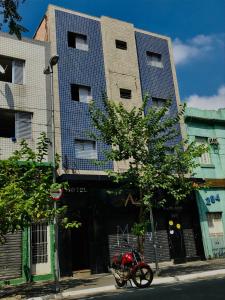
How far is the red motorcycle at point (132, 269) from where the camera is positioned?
36.0ft

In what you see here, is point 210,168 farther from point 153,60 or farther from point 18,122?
point 18,122

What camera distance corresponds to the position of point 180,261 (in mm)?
19875

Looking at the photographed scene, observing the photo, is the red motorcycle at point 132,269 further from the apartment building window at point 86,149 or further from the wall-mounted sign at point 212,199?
the wall-mounted sign at point 212,199

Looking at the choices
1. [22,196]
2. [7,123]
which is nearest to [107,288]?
[22,196]

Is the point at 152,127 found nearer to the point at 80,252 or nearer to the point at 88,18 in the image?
the point at 80,252

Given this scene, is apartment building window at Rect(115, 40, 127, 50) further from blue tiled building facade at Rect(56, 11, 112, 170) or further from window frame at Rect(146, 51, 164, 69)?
window frame at Rect(146, 51, 164, 69)

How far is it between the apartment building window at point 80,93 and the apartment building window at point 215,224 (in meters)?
10.3

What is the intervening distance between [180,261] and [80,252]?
5.76 m

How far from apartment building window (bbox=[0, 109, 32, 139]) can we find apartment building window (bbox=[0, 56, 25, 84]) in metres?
1.81

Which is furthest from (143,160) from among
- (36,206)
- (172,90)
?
(172,90)

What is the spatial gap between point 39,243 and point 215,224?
11.3 meters

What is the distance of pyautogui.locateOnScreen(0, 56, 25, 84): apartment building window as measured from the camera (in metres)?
18.7

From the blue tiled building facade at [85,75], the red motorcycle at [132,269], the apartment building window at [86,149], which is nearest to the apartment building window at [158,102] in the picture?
the blue tiled building facade at [85,75]

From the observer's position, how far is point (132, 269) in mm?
10859
